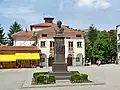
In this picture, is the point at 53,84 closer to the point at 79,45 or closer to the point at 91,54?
the point at 79,45

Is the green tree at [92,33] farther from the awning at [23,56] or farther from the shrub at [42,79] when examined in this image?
the shrub at [42,79]

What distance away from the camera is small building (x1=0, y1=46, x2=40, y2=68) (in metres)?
58.1

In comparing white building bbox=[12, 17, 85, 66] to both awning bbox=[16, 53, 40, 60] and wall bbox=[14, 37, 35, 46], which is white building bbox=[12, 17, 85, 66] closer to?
wall bbox=[14, 37, 35, 46]

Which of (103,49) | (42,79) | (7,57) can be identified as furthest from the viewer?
(103,49)

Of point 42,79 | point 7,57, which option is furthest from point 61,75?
point 7,57

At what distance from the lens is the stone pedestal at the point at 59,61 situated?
22.9m

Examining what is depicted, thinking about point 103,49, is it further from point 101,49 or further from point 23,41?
point 23,41

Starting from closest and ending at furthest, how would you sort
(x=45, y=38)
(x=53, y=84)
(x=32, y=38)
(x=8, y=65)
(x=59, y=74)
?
1. (x=53, y=84)
2. (x=59, y=74)
3. (x=8, y=65)
4. (x=45, y=38)
5. (x=32, y=38)

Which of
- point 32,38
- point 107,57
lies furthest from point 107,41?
point 32,38

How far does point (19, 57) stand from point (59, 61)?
1451 inches

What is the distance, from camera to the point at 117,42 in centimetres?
7519

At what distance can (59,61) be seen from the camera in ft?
77.2

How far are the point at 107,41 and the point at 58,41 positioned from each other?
5724 centimetres

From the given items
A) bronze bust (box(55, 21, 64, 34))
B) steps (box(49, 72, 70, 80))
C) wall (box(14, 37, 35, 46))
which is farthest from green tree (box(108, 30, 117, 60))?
steps (box(49, 72, 70, 80))
